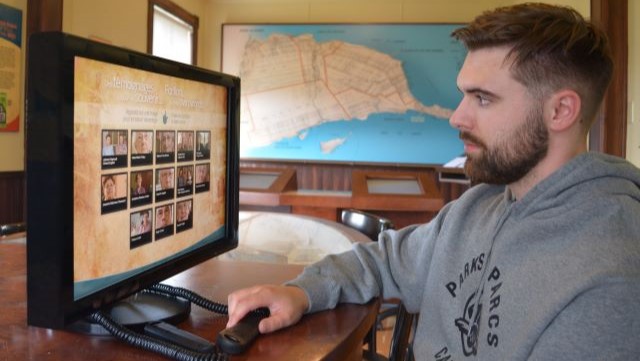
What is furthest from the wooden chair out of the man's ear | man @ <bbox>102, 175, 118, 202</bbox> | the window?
the window

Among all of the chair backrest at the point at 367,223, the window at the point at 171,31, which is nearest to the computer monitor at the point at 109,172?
the chair backrest at the point at 367,223

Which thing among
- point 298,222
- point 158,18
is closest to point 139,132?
point 298,222

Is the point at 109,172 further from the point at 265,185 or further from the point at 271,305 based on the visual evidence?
the point at 265,185

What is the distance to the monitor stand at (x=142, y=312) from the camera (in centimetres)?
70

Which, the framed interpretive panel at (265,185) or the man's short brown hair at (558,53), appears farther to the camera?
the framed interpretive panel at (265,185)

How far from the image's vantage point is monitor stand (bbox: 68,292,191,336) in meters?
0.70

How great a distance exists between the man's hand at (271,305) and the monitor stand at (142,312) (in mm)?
79

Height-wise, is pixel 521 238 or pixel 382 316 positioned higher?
pixel 521 238

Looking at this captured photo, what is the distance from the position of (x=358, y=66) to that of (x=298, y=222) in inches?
143

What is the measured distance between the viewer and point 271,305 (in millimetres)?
789

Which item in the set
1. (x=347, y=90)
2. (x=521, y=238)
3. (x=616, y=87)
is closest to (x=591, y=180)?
(x=521, y=238)

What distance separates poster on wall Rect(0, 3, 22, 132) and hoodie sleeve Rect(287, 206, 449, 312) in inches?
106

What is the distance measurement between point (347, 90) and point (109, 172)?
4.82 m

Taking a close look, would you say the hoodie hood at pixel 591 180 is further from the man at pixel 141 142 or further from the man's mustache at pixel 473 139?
the man at pixel 141 142
